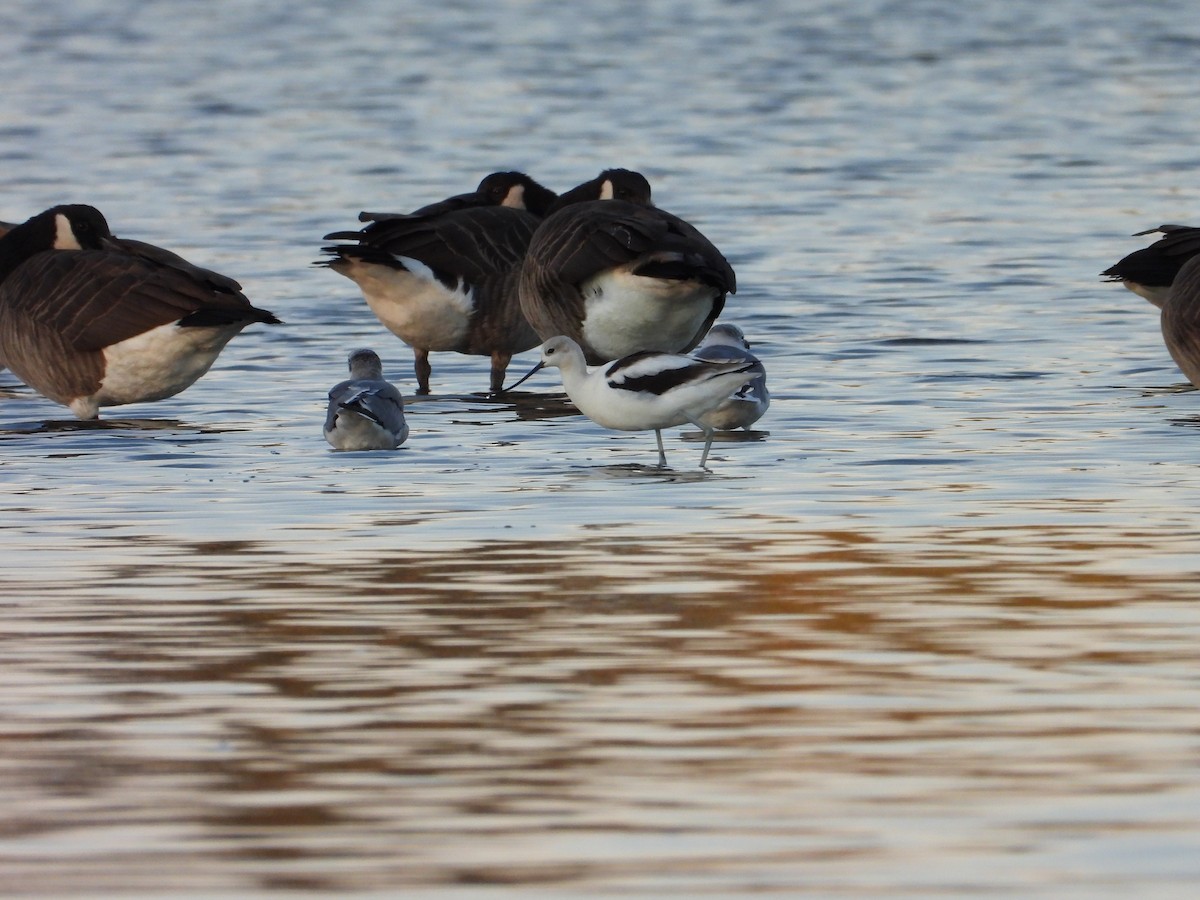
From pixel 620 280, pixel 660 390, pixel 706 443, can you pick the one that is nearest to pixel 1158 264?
pixel 620 280

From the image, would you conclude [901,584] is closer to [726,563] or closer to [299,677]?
[726,563]

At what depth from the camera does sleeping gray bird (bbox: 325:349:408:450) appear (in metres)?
11.0

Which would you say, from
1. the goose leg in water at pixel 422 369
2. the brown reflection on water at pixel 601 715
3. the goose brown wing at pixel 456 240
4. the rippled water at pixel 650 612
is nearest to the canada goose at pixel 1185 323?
the rippled water at pixel 650 612

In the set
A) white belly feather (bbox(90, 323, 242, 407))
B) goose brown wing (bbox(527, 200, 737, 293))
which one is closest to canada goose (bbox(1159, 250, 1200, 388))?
goose brown wing (bbox(527, 200, 737, 293))

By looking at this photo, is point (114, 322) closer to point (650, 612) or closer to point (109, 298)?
point (109, 298)

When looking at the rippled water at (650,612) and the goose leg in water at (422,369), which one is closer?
the rippled water at (650,612)

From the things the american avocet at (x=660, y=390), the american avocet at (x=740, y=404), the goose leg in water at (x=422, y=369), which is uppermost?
the american avocet at (x=660, y=390)

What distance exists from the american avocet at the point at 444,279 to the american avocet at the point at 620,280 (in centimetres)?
52

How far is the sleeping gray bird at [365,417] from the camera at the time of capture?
11.0 metres

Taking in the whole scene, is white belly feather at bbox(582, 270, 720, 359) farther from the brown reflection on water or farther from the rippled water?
the brown reflection on water

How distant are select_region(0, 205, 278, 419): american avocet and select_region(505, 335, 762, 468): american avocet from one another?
2142 mm

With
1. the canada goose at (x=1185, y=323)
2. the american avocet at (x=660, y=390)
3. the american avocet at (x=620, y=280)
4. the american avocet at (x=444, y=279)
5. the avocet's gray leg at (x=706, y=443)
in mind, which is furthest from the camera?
the american avocet at (x=444, y=279)

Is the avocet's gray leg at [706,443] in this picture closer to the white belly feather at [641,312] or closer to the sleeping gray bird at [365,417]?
the sleeping gray bird at [365,417]

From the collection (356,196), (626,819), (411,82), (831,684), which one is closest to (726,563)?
(831,684)
